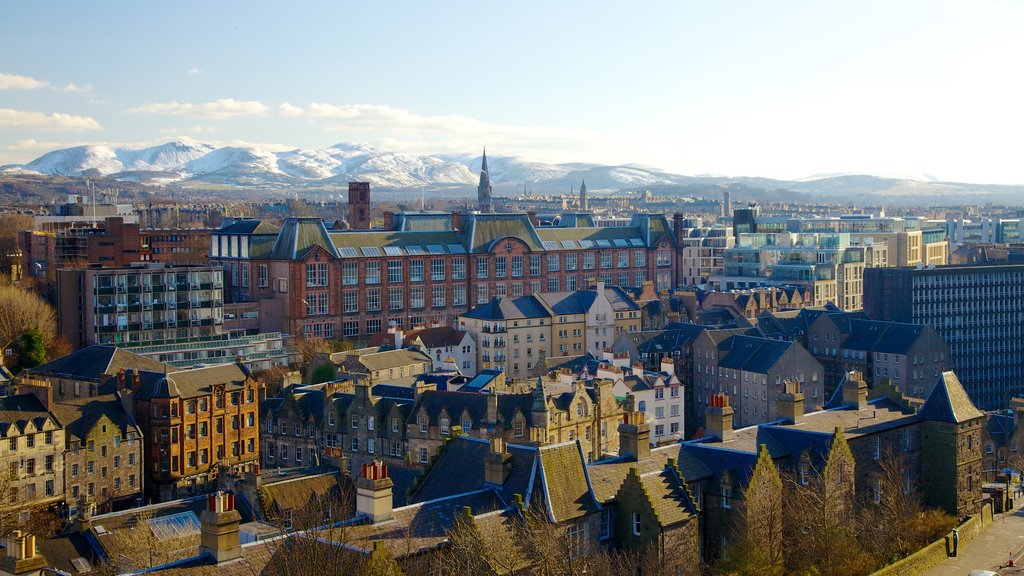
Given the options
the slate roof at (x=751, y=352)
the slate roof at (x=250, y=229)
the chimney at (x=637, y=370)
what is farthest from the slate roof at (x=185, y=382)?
the slate roof at (x=250, y=229)

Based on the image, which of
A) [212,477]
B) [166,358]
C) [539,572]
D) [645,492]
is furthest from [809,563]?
[166,358]

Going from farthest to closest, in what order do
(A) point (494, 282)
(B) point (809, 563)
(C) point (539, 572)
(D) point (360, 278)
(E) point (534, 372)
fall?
1. (A) point (494, 282)
2. (D) point (360, 278)
3. (E) point (534, 372)
4. (B) point (809, 563)
5. (C) point (539, 572)

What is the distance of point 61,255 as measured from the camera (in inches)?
7072

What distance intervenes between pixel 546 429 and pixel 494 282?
294ft

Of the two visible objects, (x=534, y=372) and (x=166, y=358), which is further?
(x=166, y=358)

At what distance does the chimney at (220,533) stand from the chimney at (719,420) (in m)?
28.5

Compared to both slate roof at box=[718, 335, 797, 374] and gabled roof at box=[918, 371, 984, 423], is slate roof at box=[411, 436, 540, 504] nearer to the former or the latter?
gabled roof at box=[918, 371, 984, 423]

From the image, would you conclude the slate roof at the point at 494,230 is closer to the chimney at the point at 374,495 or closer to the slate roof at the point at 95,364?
the slate roof at the point at 95,364

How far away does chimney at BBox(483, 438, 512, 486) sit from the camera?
55.6 m

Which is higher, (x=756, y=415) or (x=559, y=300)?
(x=559, y=300)

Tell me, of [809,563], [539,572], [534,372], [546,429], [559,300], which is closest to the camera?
[539,572]

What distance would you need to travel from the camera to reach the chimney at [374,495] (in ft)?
167

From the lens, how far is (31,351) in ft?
403

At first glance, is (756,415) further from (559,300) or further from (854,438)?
(854,438)
